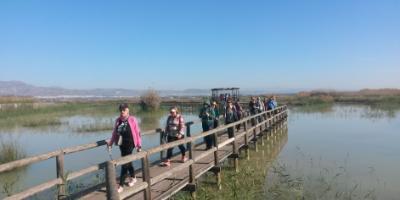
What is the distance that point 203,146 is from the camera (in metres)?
13.9

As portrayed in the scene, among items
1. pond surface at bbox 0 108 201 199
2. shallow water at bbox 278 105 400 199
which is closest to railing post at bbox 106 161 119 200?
pond surface at bbox 0 108 201 199

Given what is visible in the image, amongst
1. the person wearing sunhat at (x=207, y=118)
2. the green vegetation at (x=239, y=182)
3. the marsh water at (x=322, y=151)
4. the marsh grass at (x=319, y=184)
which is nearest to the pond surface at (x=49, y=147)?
the marsh water at (x=322, y=151)

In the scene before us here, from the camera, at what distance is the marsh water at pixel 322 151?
12594 millimetres

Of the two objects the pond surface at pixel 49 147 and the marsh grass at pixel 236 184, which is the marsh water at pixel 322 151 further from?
the marsh grass at pixel 236 184

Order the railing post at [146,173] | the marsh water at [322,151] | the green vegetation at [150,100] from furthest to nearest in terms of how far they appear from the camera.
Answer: the green vegetation at [150,100] → the marsh water at [322,151] → the railing post at [146,173]

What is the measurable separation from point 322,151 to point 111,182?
13.2 m

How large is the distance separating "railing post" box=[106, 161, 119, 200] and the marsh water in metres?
5.78

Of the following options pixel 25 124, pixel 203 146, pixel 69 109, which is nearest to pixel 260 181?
pixel 203 146

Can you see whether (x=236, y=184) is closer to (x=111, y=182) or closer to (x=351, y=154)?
(x=111, y=182)

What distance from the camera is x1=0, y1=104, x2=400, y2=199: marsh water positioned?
41.3 feet

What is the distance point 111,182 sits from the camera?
5.68 m

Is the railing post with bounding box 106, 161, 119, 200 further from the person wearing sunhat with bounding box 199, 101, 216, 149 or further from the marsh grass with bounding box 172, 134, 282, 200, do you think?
the person wearing sunhat with bounding box 199, 101, 216, 149

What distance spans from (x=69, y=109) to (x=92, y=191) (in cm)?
4683

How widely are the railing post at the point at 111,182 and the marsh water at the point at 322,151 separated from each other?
19.0ft
